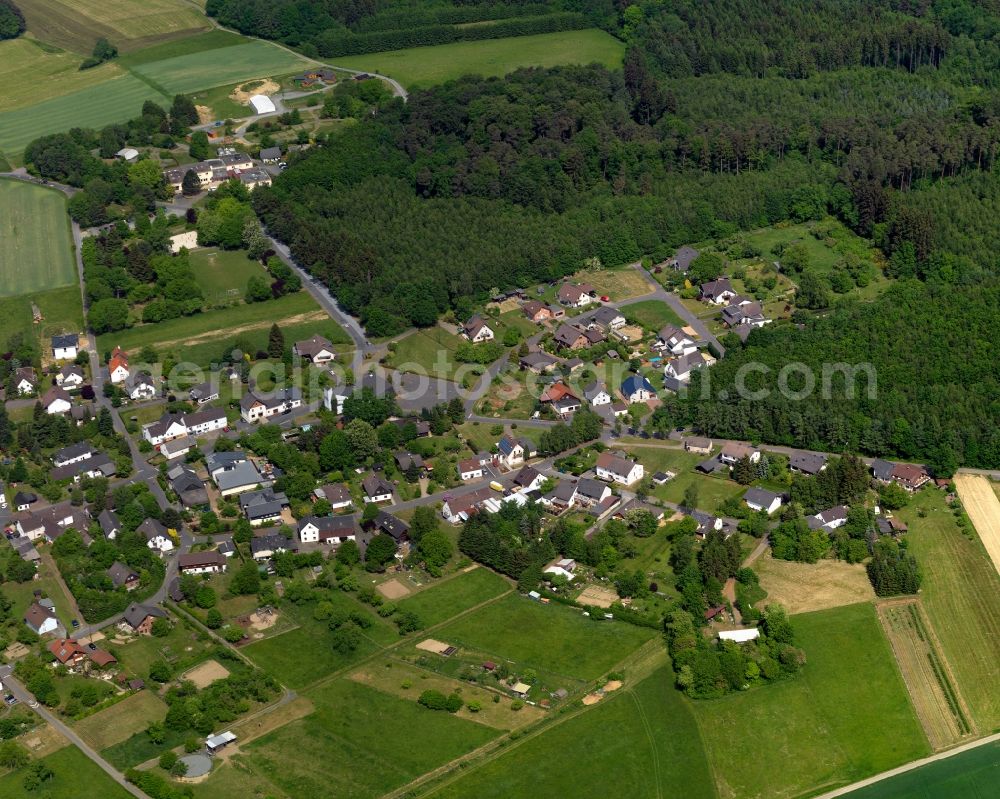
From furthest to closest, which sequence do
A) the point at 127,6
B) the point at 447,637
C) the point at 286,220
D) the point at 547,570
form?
the point at 127,6 < the point at 286,220 < the point at 547,570 < the point at 447,637

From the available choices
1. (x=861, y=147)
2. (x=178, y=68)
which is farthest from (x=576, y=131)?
(x=178, y=68)

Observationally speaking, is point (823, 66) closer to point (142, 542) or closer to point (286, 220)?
point (286, 220)

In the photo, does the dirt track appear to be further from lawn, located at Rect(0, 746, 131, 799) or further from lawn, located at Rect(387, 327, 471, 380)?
A: lawn, located at Rect(0, 746, 131, 799)

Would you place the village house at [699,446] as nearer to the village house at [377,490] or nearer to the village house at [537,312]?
the village house at [377,490]

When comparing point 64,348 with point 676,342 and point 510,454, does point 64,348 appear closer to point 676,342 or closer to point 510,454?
point 510,454

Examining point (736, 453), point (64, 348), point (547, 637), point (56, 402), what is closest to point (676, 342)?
point (736, 453)

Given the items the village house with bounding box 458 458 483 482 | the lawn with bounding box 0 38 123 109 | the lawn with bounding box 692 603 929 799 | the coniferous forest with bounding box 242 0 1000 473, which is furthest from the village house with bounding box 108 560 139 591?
the lawn with bounding box 0 38 123 109
